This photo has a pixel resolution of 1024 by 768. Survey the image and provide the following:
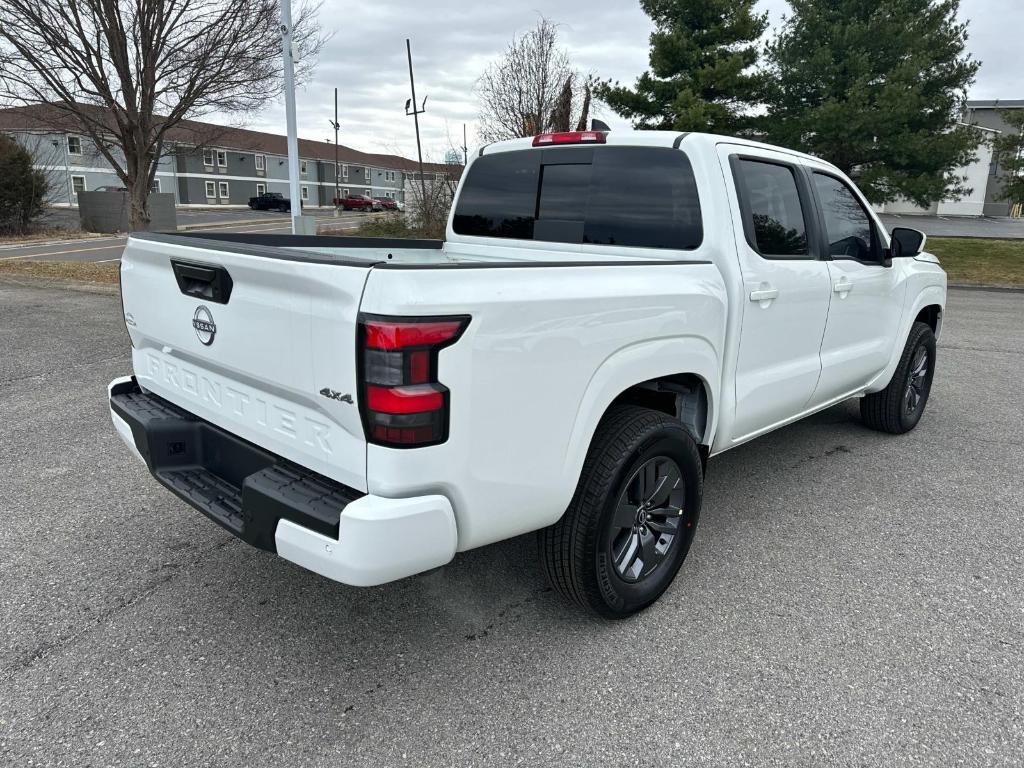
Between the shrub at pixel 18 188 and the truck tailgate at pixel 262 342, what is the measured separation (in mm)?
26362

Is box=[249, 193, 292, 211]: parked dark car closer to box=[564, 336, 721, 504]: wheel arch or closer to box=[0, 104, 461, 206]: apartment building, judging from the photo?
box=[0, 104, 461, 206]: apartment building

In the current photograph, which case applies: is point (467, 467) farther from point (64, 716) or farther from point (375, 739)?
point (64, 716)

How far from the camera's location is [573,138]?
11.8ft

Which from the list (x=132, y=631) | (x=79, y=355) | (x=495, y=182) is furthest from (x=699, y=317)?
(x=79, y=355)

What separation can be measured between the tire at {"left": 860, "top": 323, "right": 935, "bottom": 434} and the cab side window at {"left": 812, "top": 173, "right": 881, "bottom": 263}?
1058 millimetres

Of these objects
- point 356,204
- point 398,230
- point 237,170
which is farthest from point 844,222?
point 237,170

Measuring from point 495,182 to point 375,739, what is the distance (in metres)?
2.78

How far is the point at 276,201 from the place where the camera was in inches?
2148

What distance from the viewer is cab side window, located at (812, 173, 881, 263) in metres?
3.95

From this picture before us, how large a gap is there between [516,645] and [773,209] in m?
2.33

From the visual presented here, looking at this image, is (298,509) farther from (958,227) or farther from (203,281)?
(958,227)

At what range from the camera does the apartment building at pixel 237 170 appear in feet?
165

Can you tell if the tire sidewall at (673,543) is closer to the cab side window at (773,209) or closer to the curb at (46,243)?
the cab side window at (773,209)

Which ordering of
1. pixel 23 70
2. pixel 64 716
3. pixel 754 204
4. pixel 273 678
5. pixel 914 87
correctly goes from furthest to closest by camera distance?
pixel 914 87 → pixel 23 70 → pixel 754 204 → pixel 273 678 → pixel 64 716
